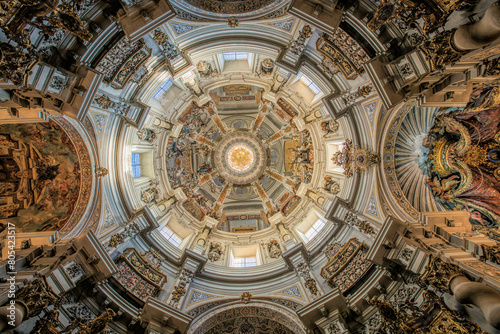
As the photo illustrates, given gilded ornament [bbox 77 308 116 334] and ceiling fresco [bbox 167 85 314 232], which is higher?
ceiling fresco [bbox 167 85 314 232]

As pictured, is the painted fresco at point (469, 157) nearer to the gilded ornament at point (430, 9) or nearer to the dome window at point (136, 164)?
the gilded ornament at point (430, 9)

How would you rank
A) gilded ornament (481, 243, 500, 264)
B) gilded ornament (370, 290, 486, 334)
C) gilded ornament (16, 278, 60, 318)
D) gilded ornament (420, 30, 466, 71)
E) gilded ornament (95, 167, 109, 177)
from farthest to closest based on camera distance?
gilded ornament (95, 167, 109, 177), gilded ornament (481, 243, 500, 264), gilded ornament (16, 278, 60, 318), gilded ornament (420, 30, 466, 71), gilded ornament (370, 290, 486, 334)

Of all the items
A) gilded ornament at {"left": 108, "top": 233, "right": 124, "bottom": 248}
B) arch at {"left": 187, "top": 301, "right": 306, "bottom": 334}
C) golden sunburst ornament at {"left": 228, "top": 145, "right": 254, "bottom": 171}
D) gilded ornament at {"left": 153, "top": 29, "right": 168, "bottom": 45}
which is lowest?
arch at {"left": 187, "top": 301, "right": 306, "bottom": 334}

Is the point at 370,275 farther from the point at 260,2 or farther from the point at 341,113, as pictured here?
the point at 260,2

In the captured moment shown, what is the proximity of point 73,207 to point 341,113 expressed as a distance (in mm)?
13727

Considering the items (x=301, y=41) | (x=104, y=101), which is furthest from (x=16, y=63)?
(x=301, y=41)

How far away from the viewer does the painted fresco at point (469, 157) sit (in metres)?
10.3

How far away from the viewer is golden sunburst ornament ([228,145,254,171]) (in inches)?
908

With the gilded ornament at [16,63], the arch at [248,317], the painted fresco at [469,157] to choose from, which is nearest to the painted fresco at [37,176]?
the gilded ornament at [16,63]

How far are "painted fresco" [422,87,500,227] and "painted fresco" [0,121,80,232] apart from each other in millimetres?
16661

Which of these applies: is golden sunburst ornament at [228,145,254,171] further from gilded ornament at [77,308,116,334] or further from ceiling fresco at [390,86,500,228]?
gilded ornament at [77,308,116,334]

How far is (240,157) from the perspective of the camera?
23.1 m

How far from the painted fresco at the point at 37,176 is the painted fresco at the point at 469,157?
16.7m

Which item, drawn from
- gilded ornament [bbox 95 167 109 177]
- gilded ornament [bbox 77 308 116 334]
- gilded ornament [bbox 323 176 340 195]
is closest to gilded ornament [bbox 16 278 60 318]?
gilded ornament [bbox 77 308 116 334]
